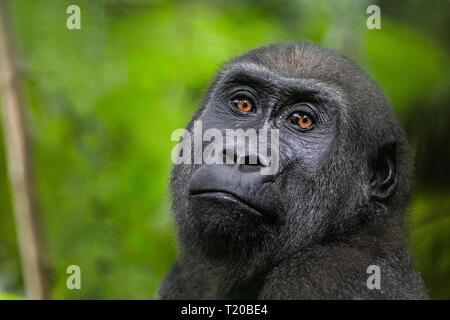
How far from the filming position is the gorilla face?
163 inches

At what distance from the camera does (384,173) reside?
15.2 feet

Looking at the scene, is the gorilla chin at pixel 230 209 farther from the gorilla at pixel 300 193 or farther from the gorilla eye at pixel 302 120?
the gorilla eye at pixel 302 120

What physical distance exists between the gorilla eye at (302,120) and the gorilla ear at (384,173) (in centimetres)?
52

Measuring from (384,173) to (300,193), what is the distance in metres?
0.67

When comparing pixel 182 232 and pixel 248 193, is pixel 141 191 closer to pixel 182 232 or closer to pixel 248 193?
pixel 182 232

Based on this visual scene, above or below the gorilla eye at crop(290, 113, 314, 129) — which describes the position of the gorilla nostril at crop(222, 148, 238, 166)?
below

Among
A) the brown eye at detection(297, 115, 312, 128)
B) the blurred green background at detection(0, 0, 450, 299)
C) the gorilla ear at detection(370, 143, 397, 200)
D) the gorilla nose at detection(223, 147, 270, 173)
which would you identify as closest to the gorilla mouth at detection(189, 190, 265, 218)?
the gorilla nose at detection(223, 147, 270, 173)

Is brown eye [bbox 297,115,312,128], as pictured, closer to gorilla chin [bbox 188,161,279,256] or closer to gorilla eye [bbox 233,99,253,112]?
gorilla eye [bbox 233,99,253,112]

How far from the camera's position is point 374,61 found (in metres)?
6.96

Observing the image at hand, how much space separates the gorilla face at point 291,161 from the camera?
163 inches

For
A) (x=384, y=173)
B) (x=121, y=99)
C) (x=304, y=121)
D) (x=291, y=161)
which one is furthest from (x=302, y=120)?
(x=121, y=99)

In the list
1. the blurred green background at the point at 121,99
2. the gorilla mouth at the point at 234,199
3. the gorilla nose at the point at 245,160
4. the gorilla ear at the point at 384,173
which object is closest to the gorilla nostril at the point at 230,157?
the gorilla nose at the point at 245,160
